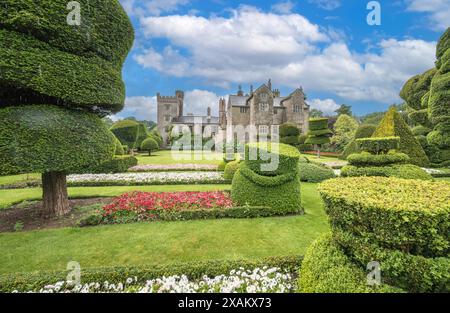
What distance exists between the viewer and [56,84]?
5.79m

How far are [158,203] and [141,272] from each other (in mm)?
4077

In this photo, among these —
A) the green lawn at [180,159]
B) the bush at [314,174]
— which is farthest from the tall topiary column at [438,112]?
the green lawn at [180,159]

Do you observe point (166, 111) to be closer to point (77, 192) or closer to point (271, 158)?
point (77, 192)

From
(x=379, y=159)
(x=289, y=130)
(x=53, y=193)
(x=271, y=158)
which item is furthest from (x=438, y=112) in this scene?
(x=53, y=193)

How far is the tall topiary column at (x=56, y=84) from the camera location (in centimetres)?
527

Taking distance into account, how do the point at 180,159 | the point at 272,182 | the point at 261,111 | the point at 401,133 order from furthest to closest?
the point at 261,111 → the point at 180,159 → the point at 401,133 → the point at 272,182

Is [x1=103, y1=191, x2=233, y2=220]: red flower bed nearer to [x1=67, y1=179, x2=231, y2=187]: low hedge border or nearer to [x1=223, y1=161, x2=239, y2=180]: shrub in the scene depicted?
[x1=67, y1=179, x2=231, y2=187]: low hedge border

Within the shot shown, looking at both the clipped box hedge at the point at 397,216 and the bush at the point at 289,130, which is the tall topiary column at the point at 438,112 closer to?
the bush at the point at 289,130

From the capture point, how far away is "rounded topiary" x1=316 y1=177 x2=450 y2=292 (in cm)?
247

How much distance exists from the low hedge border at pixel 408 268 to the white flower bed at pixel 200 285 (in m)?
1.66

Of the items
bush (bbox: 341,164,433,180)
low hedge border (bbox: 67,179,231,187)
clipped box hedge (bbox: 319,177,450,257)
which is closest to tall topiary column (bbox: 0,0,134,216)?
low hedge border (bbox: 67,179,231,187)
